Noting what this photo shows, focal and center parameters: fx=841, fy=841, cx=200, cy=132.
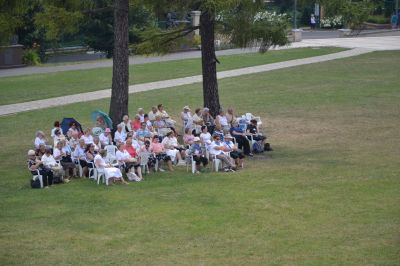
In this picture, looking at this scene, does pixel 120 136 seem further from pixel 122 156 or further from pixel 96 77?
pixel 96 77

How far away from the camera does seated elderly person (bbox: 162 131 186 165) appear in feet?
69.9

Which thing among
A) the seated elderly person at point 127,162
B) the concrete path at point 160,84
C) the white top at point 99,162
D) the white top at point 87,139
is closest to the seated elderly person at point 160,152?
the seated elderly person at point 127,162

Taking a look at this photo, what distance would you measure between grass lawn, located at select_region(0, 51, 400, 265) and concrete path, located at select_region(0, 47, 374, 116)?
3.92 metres

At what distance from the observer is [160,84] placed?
38.0 metres

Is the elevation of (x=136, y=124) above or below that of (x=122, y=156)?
above

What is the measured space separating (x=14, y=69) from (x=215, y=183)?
25662 millimetres

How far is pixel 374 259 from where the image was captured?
13398 mm

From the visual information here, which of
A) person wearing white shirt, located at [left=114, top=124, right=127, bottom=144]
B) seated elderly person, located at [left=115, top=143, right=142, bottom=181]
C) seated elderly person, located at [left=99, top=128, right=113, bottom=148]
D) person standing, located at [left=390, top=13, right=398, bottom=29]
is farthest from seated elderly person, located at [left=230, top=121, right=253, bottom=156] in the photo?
person standing, located at [left=390, top=13, right=398, bottom=29]

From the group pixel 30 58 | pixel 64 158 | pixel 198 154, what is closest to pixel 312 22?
pixel 30 58

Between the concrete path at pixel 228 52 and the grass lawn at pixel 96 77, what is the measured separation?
121 cm

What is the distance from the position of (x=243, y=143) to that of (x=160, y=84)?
15.3m

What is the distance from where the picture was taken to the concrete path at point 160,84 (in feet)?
104

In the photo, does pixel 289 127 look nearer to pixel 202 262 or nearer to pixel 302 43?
pixel 202 262

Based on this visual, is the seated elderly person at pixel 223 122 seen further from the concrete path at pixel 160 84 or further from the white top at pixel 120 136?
the concrete path at pixel 160 84
